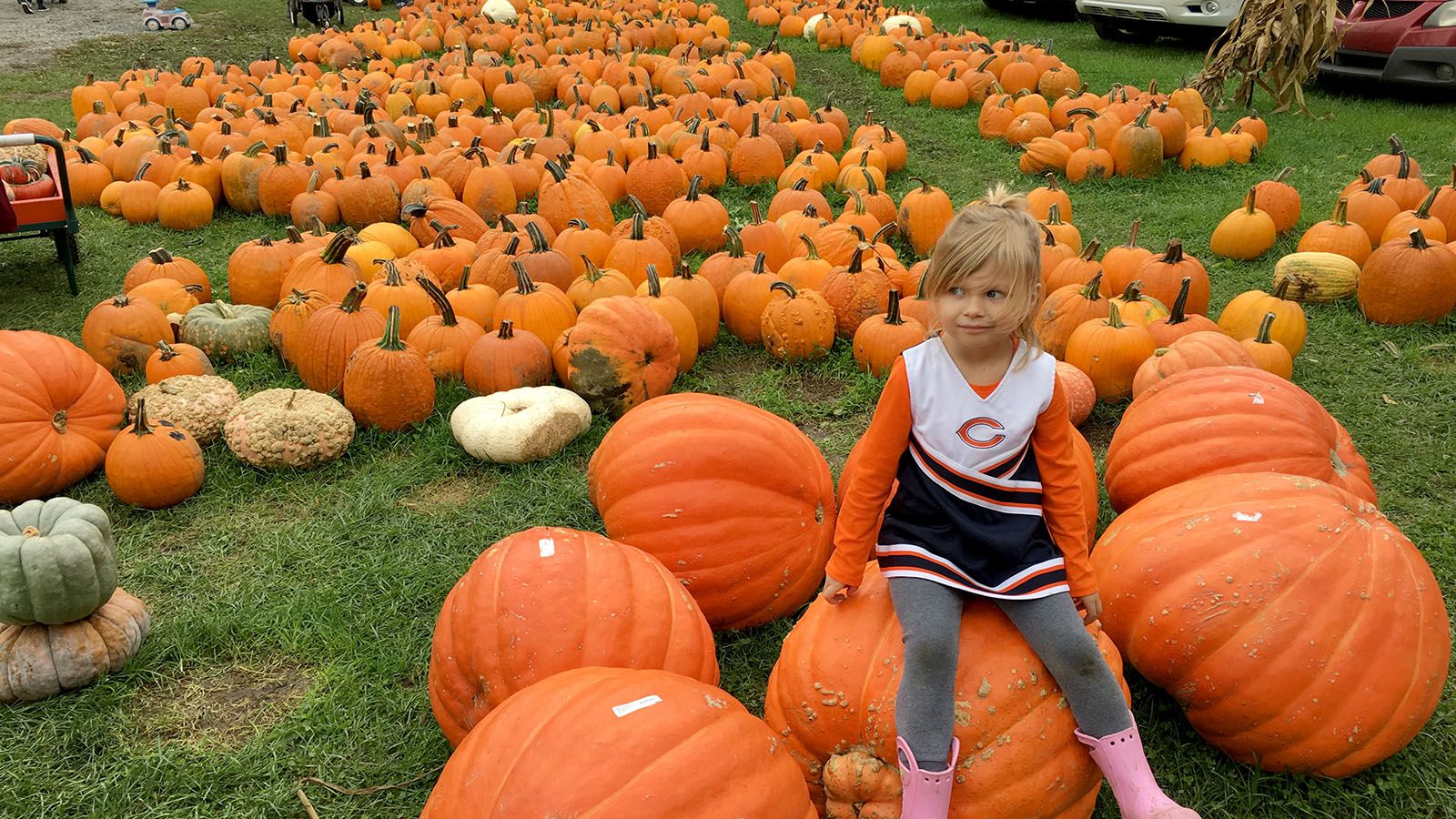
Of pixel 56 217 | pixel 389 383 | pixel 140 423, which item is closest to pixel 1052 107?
pixel 389 383

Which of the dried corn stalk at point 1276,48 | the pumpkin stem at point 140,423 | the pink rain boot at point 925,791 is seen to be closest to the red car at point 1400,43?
the dried corn stalk at point 1276,48

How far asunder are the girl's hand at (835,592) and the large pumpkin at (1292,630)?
0.89 meters

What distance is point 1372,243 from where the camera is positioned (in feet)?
21.4

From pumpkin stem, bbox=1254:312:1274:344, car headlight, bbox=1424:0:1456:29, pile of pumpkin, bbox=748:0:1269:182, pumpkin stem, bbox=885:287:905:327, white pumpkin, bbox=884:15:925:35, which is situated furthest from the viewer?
white pumpkin, bbox=884:15:925:35

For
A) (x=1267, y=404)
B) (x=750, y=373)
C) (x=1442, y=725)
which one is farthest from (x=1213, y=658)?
(x=750, y=373)

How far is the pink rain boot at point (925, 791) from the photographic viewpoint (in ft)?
7.79

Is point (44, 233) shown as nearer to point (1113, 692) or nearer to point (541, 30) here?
point (1113, 692)

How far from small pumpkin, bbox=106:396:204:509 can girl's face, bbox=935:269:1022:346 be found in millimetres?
3374

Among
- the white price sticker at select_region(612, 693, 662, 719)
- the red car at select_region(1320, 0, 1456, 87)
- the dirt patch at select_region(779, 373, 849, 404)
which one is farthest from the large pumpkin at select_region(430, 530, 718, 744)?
the red car at select_region(1320, 0, 1456, 87)

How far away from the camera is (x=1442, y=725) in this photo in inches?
118

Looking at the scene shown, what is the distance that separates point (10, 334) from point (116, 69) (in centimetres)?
1155

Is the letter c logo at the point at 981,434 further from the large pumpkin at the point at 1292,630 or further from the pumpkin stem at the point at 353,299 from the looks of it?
the pumpkin stem at the point at 353,299

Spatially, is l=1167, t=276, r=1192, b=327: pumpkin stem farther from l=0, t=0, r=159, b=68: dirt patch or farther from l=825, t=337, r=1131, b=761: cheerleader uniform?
l=0, t=0, r=159, b=68: dirt patch

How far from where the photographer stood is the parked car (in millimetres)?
13516
